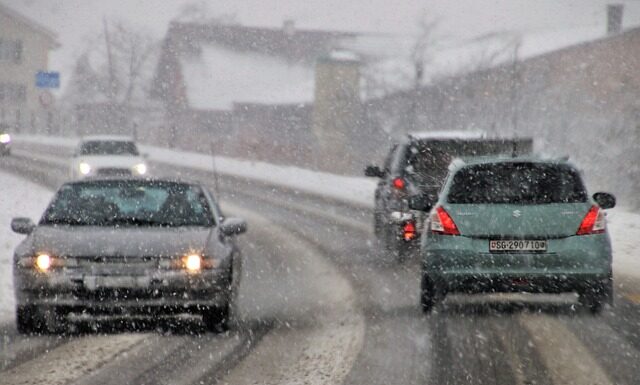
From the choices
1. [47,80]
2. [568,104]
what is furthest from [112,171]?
[47,80]

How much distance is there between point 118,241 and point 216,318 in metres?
1.02

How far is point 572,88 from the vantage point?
43.1 m

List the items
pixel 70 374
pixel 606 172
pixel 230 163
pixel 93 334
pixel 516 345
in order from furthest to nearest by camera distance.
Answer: pixel 230 163, pixel 606 172, pixel 93 334, pixel 516 345, pixel 70 374

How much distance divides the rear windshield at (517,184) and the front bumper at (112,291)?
112 inches

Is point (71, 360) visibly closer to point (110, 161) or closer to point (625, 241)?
point (625, 241)

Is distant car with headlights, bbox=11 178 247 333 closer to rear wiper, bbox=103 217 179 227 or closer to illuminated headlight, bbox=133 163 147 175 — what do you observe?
rear wiper, bbox=103 217 179 227

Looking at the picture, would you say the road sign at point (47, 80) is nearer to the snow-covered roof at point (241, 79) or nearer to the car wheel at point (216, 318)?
the snow-covered roof at point (241, 79)

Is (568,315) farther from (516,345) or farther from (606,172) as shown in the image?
(606,172)

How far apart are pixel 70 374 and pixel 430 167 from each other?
8.19 meters

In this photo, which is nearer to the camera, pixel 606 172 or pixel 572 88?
pixel 606 172

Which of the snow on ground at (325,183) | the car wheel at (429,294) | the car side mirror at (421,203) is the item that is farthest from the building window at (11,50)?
the car wheel at (429,294)

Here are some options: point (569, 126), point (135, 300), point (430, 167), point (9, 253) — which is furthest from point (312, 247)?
point (569, 126)

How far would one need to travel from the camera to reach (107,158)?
1211 inches

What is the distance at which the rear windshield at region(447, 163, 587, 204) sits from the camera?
35.7 ft
